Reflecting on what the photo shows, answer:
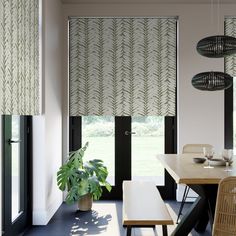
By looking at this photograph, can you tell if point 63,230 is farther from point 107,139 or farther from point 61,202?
point 107,139

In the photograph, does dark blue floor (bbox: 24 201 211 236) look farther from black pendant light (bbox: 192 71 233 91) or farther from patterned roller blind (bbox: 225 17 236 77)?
patterned roller blind (bbox: 225 17 236 77)

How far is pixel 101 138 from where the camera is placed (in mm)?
5504

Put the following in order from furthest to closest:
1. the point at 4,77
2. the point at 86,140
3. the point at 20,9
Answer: the point at 86,140 → the point at 20,9 → the point at 4,77

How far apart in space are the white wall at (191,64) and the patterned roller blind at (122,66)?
12 centimetres

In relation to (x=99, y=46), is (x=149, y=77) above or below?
below

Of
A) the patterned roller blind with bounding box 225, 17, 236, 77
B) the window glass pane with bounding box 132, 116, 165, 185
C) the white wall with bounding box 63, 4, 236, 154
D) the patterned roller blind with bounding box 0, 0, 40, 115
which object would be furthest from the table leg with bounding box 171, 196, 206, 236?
the patterned roller blind with bounding box 225, 17, 236, 77

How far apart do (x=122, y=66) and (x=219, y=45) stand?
2208mm

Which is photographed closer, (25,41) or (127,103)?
(25,41)

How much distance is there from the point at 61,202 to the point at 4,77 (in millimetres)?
2746

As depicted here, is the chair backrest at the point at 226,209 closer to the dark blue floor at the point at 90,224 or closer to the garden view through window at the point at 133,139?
the dark blue floor at the point at 90,224

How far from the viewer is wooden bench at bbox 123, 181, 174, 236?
2.80 metres

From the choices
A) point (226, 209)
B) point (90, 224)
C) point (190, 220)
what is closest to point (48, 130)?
point (90, 224)

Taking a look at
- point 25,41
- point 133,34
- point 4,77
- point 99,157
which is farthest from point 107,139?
point 4,77

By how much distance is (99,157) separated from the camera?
5527 mm
